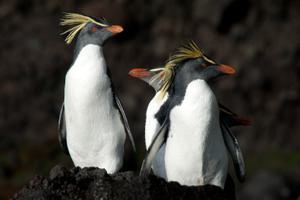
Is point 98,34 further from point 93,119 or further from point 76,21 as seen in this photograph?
point 93,119

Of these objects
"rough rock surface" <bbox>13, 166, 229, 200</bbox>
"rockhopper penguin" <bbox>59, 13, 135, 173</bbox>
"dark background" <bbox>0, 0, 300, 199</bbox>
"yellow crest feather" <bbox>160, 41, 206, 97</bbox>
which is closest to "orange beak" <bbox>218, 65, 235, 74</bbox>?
"yellow crest feather" <bbox>160, 41, 206, 97</bbox>

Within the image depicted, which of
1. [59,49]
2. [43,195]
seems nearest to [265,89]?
[59,49]

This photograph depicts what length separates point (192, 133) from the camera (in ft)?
24.7

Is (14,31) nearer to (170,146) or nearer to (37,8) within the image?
(37,8)

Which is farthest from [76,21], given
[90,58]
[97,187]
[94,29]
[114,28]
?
[97,187]

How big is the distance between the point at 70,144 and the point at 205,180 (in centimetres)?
119

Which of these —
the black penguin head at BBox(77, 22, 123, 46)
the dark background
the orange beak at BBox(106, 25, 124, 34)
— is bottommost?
the dark background

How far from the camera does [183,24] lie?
18.4m

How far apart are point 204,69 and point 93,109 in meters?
0.93

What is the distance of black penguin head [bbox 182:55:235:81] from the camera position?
7.71 metres

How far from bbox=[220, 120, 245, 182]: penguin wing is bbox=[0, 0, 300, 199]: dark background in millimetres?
8671

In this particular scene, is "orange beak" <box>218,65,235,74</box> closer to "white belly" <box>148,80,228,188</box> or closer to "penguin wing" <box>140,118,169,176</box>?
"white belly" <box>148,80,228,188</box>

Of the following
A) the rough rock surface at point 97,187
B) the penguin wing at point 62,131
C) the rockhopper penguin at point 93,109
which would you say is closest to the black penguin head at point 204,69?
the rockhopper penguin at point 93,109

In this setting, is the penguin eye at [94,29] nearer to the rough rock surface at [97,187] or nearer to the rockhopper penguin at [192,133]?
the rockhopper penguin at [192,133]
